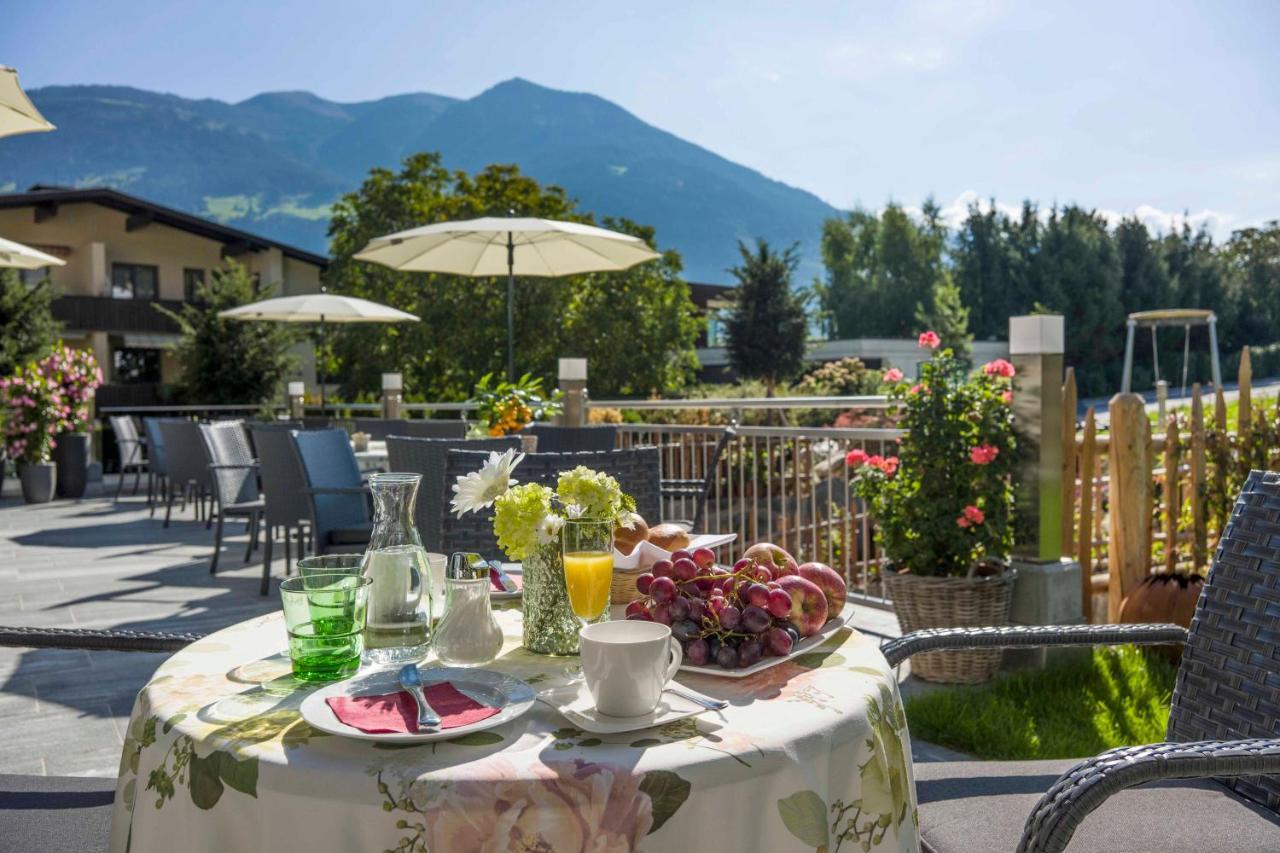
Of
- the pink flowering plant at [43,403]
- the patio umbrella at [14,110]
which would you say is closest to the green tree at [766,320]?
the pink flowering plant at [43,403]

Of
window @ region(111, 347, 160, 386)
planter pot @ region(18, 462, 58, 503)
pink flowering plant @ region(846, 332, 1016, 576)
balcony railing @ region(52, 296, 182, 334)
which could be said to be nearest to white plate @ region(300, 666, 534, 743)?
pink flowering plant @ region(846, 332, 1016, 576)

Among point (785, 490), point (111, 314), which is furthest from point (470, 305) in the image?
point (785, 490)

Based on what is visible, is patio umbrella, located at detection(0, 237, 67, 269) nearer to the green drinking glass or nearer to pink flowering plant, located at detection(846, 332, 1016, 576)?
pink flowering plant, located at detection(846, 332, 1016, 576)

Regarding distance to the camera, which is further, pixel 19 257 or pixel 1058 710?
pixel 19 257

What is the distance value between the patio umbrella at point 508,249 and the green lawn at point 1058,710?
3621 millimetres

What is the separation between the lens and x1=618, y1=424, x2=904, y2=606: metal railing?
471cm

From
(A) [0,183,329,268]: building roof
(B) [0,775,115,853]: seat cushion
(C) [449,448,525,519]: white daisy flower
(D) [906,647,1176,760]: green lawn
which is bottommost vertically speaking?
(D) [906,647,1176,760]: green lawn

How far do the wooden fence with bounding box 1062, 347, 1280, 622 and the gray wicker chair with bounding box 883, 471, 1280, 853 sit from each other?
8.66 feet

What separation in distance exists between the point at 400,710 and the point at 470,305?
20.9m

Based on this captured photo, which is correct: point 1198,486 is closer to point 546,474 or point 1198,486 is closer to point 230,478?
point 546,474

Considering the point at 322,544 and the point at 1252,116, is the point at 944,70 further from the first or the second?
the point at 1252,116

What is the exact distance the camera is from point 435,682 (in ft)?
3.63

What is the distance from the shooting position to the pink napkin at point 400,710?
958 mm

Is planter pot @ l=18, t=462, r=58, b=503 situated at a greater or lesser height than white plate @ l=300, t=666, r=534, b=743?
lesser
